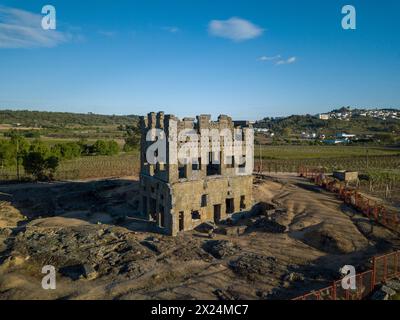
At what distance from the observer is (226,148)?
2488 centimetres

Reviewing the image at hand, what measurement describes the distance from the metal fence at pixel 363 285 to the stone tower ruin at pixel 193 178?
10.5m

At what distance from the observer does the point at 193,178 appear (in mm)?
23094

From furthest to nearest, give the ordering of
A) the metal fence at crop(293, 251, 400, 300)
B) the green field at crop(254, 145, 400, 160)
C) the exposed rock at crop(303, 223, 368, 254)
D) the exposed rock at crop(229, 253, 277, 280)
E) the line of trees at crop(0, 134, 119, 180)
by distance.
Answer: the green field at crop(254, 145, 400, 160) < the line of trees at crop(0, 134, 119, 180) < the exposed rock at crop(303, 223, 368, 254) < the exposed rock at crop(229, 253, 277, 280) < the metal fence at crop(293, 251, 400, 300)

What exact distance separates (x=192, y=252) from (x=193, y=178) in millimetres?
5507

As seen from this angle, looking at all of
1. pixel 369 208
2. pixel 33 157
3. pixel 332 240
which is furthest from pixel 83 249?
pixel 33 157

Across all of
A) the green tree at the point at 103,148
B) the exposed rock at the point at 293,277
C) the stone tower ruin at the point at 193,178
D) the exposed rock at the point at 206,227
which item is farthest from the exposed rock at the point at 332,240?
the green tree at the point at 103,148

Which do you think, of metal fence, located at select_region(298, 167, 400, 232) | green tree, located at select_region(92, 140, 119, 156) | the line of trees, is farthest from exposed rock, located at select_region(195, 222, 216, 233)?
green tree, located at select_region(92, 140, 119, 156)

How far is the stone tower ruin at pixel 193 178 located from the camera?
72.8 ft

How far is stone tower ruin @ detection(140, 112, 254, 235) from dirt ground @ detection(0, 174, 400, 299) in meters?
1.11

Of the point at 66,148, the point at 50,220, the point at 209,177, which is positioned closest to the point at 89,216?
the point at 50,220

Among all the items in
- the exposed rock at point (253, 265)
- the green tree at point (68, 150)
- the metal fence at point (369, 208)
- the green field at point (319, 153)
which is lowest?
the exposed rock at point (253, 265)

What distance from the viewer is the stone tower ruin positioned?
22.2 metres

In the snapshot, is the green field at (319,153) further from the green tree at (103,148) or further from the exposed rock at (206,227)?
the exposed rock at (206,227)

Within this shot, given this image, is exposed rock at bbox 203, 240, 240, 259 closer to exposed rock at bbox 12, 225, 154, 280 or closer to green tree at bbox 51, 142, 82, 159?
exposed rock at bbox 12, 225, 154, 280
